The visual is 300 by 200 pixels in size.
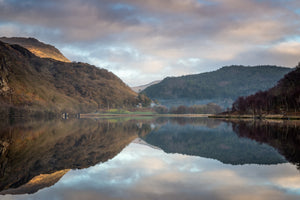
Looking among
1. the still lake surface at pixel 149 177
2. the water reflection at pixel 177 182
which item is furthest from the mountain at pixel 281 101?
the water reflection at pixel 177 182

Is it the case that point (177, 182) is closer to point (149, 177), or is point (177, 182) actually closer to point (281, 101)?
point (149, 177)

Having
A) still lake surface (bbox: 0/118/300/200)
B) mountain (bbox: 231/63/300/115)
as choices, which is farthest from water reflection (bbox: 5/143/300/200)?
mountain (bbox: 231/63/300/115)

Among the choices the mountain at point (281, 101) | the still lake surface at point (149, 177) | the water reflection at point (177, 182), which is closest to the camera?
the water reflection at point (177, 182)

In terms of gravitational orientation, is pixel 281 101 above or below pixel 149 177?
above

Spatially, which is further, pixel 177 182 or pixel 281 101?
pixel 281 101

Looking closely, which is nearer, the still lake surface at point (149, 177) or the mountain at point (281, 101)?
the still lake surface at point (149, 177)

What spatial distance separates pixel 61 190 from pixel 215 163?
780 centimetres

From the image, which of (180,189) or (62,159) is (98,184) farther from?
(62,159)

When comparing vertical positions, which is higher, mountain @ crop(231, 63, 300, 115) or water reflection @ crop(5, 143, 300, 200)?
mountain @ crop(231, 63, 300, 115)

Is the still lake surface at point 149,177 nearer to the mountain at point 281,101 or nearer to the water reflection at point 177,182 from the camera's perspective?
the water reflection at point 177,182

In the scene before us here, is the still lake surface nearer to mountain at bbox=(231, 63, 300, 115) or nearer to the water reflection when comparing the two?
the water reflection

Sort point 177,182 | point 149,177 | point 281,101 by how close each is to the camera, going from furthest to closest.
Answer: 1. point 281,101
2. point 149,177
3. point 177,182

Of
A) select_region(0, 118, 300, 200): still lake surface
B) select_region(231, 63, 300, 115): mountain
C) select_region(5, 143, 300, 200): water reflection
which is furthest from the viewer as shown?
select_region(231, 63, 300, 115): mountain

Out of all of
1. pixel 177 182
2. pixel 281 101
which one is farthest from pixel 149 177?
pixel 281 101
